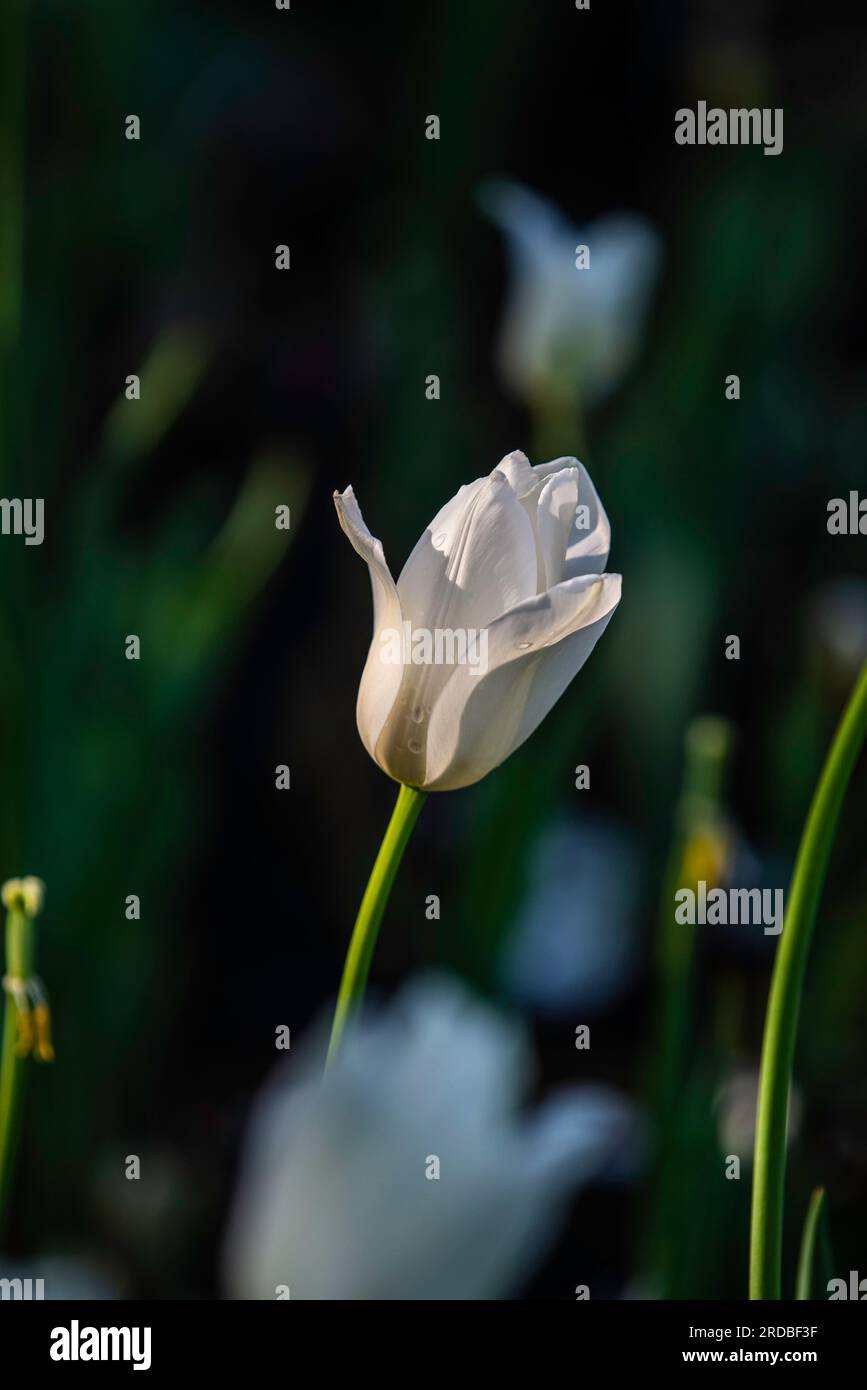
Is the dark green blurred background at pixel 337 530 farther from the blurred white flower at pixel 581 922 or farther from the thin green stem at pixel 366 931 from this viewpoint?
the thin green stem at pixel 366 931

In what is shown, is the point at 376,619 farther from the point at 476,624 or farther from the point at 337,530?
the point at 337,530

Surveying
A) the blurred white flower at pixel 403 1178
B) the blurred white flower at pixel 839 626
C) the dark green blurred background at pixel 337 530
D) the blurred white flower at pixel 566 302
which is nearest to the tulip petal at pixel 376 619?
the blurred white flower at pixel 403 1178

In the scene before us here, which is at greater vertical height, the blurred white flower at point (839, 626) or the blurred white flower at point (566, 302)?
the blurred white flower at point (566, 302)

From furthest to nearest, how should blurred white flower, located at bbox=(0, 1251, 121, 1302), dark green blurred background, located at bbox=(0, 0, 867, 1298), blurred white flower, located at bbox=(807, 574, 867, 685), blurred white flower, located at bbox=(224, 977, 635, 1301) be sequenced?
1. blurred white flower, located at bbox=(807, 574, 867, 685)
2. dark green blurred background, located at bbox=(0, 0, 867, 1298)
3. blurred white flower, located at bbox=(0, 1251, 121, 1302)
4. blurred white flower, located at bbox=(224, 977, 635, 1301)

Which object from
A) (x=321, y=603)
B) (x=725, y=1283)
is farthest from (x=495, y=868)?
(x=321, y=603)

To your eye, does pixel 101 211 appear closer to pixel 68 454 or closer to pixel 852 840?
pixel 68 454

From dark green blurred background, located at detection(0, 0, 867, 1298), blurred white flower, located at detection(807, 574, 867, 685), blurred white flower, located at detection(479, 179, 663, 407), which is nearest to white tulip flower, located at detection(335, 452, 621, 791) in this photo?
dark green blurred background, located at detection(0, 0, 867, 1298)

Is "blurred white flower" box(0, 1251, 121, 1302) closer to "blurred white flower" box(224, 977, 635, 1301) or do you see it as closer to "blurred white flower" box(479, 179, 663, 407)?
"blurred white flower" box(224, 977, 635, 1301)
